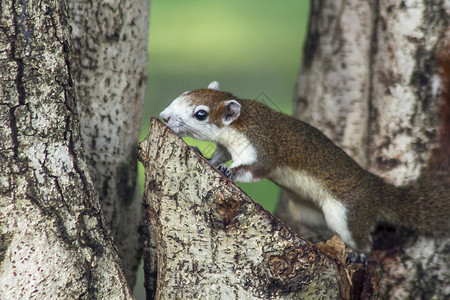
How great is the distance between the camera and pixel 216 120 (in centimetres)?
343

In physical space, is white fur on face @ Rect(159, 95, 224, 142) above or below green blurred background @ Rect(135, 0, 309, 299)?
above

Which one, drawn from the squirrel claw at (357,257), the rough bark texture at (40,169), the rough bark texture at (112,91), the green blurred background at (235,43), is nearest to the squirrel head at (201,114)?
the rough bark texture at (112,91)

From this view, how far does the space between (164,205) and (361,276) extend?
1.05 meters

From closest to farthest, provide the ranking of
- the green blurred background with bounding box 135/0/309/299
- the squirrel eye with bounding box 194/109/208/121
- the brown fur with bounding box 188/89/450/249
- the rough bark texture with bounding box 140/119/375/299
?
1. the rough bark texture with bounding box 140/119/375/299
2. the squirrel eye with bounding box 194/109/208/121
3. the brown fur with bounding box 188/89/450/249
4. the green blurred background with bounding box 135/0/309/299


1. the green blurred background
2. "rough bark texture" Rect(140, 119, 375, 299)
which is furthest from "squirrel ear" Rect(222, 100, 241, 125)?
the green blurred background

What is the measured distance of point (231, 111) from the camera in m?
3.42

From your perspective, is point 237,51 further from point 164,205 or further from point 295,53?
point 164,205

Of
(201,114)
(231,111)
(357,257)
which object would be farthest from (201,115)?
(357,257)

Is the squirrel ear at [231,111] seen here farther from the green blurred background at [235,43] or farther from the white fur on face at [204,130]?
the green blurred background at [235,43]

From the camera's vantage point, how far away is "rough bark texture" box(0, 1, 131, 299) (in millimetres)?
2486

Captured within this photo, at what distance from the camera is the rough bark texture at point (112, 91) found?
3.22 meters

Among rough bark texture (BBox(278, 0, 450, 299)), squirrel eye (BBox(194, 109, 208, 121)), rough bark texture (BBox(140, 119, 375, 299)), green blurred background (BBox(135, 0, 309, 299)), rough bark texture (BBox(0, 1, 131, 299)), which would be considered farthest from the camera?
green blurred background (BBox(135, 0, 309, 299))

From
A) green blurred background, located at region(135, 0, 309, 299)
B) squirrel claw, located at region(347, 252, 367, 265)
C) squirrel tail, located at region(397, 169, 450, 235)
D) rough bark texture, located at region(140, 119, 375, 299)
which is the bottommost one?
green blurred background, located at region(135, 0, 309, 299)

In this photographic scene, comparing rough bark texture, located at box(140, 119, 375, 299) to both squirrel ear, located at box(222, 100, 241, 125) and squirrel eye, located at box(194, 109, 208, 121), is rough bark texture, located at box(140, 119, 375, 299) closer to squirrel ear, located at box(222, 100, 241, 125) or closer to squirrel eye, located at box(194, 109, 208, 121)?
squirrel eye, located at box(194, 109, 208, 121)
